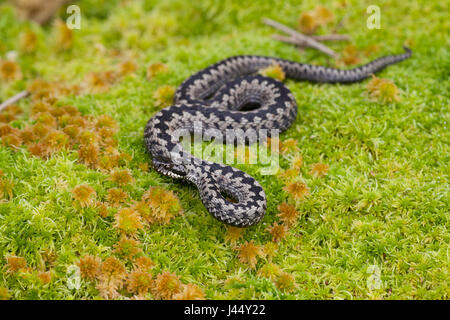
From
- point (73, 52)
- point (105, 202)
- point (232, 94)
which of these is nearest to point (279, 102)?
point (232, 94)

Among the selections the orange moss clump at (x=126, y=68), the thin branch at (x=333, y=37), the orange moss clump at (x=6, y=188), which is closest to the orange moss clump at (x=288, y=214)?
the orange moss clump at (x=6, y=188)

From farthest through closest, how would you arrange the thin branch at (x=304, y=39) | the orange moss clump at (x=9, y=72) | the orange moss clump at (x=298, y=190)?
the orange moss clump at (x=9, y=72) → the thin branch at (x=304, y=39) → the orange moss clump at (x=298, y=190)

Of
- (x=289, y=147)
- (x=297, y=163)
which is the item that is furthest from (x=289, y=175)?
(x=289, y=147)

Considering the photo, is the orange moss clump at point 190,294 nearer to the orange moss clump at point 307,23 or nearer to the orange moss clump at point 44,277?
the orange moss clump at point 44,277

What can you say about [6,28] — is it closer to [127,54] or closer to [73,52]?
[73,52]

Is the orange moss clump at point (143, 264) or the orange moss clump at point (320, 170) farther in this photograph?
the orange moss clump at point (320, 170)
